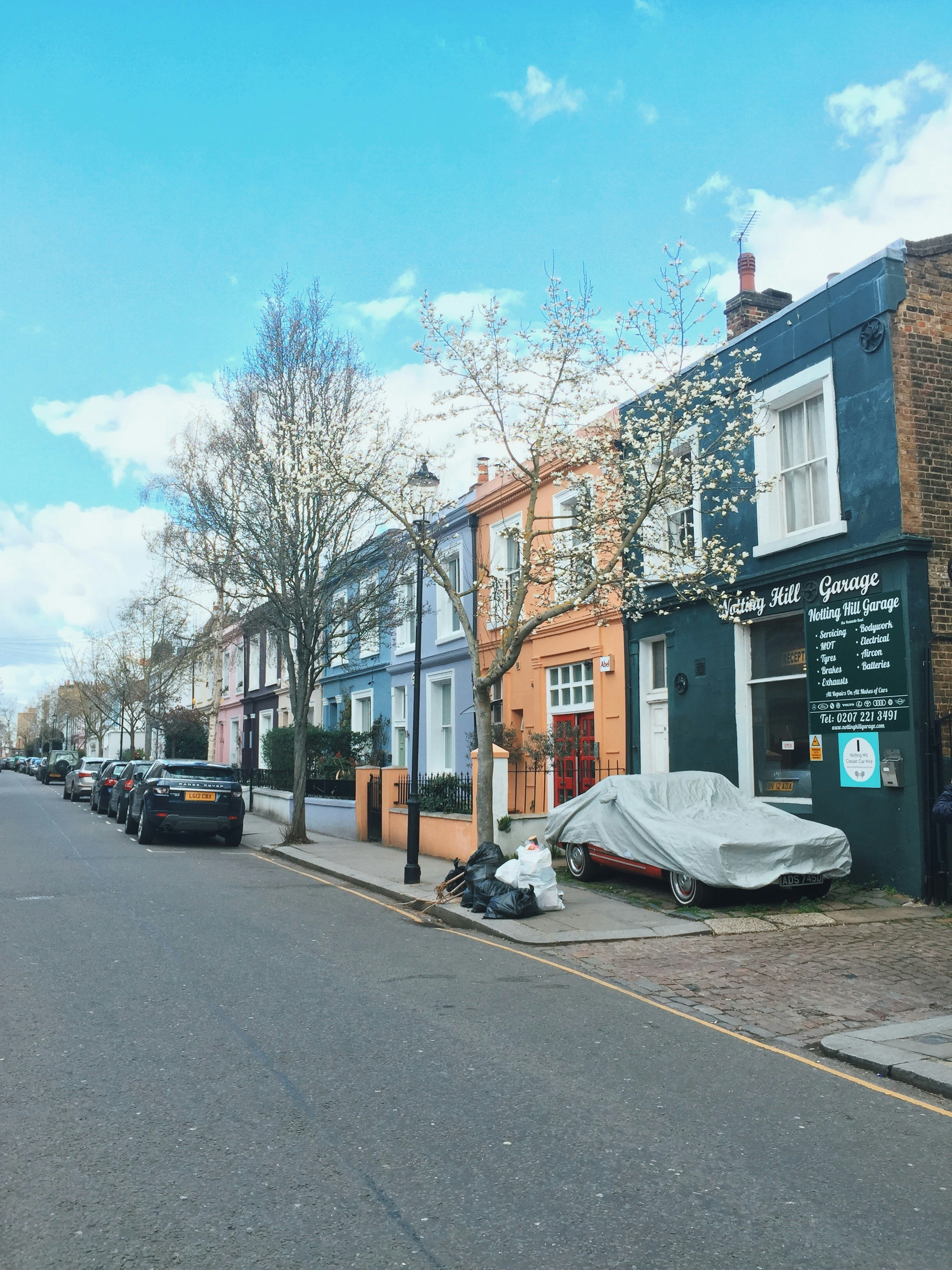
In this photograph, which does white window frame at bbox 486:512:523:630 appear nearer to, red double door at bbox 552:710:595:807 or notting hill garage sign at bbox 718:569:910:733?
red double door at bbox 552:710:595:807

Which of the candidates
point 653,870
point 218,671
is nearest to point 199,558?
point 653,870

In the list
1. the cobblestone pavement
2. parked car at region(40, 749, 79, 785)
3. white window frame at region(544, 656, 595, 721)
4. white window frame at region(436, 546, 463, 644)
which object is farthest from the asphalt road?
parked car at region(40, 749, 79, 785)

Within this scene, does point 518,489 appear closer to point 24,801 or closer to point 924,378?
point 924,378

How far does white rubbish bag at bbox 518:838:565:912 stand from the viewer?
11758mm

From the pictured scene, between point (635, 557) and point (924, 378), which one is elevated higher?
point (924, 378)

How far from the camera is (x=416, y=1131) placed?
4.85 m

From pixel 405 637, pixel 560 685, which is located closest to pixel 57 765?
pixel 405 637

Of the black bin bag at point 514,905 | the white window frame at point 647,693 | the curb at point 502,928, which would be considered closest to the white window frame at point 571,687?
the white window frame at point 647,693

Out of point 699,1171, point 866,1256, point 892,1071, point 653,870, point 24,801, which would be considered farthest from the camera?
point 24,801

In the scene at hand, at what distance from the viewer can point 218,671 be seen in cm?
3916

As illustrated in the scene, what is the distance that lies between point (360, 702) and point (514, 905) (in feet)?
63.0

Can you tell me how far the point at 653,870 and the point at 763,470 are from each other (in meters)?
5.97

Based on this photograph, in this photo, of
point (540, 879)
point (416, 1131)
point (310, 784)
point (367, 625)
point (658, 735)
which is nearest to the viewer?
point (416, 1131)

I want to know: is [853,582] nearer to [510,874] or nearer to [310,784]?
[510,874]
